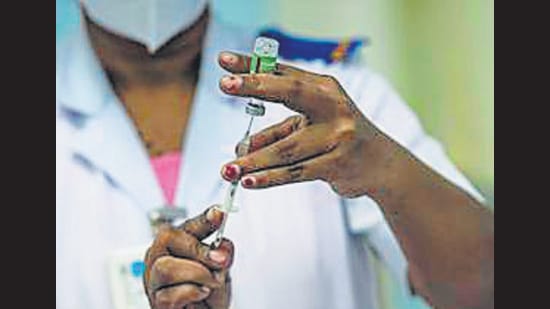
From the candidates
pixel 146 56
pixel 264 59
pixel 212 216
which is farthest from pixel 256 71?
pixel 146 56

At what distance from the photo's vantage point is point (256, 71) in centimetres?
70

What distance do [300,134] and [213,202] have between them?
0.18 meters

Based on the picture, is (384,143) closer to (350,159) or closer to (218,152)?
(350,159)

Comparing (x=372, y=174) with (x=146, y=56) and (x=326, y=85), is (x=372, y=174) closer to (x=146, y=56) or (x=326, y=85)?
(x=326, y=85)

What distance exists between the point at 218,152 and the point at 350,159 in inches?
7.8

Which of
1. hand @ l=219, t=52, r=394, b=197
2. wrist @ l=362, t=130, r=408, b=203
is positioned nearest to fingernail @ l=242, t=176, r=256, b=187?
hand @ l=219, t=52, r=394, b=197

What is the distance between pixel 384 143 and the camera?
0.77 meters

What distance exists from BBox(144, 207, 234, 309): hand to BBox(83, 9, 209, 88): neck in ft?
0.70

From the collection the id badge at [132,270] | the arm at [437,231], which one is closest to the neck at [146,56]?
the id badge at [132,270]

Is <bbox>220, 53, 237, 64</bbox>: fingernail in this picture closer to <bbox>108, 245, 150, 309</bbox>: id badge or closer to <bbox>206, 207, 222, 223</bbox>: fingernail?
<bbox>206, 207, 222, 223</bbox>: fingernail
